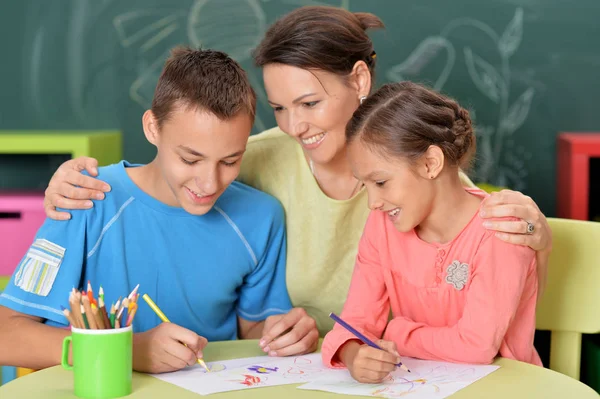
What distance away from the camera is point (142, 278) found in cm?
166

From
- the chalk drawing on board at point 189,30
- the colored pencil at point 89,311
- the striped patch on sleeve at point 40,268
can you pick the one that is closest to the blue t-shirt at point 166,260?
the striped patch on sleeve at point 40,268

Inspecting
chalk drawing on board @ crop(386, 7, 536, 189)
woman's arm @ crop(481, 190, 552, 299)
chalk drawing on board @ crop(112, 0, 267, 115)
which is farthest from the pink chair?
woman's arm @ crop(481, 190, 552, 299)

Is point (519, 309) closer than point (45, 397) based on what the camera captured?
No

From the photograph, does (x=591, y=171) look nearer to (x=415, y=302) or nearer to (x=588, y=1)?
(x=588, y=1)

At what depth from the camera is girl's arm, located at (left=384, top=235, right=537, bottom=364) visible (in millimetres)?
1408

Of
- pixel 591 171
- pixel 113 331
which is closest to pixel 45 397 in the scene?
pixel 113 331

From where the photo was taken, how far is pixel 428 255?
4.99ft

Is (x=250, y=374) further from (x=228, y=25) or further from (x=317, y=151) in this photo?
(x=228, y=25)

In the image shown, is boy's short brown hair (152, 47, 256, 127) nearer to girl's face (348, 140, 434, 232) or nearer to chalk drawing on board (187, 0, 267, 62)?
girl's face (348, 140, 434, 232)

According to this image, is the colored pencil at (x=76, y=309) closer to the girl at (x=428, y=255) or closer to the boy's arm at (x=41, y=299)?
the boy's arm at (x=41, y=299)

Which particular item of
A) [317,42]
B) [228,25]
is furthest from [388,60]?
[317,42]

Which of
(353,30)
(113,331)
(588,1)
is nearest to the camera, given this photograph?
(113,331)

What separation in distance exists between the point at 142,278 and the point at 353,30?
69cm

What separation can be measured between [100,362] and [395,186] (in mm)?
580
